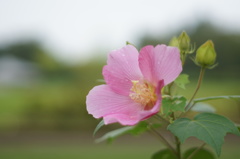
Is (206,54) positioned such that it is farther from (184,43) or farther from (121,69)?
(121,69)

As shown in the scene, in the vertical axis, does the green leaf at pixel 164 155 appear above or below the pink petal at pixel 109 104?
below

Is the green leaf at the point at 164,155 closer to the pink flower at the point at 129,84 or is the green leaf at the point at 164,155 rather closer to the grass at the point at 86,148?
the pink flower at the point at 129,84

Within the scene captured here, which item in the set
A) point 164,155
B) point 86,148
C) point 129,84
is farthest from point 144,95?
point 86,148

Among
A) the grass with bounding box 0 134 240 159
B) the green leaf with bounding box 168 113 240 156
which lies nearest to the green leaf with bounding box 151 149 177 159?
the green leaf with bounding box 168 113 240 156

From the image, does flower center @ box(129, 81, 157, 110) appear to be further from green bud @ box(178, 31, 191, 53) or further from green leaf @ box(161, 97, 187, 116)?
green bud @ box(178, 31, 191, 53)

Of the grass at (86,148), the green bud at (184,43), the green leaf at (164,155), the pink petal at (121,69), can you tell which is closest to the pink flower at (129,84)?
the pink petal at (121,69)
